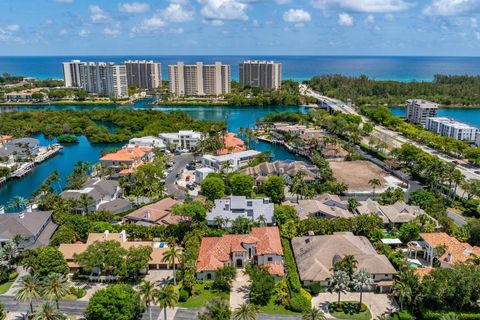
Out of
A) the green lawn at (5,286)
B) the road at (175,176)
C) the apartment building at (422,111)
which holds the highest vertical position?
the apartment building at (422,111)

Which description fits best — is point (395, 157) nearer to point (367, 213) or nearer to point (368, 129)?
point (368, 129)

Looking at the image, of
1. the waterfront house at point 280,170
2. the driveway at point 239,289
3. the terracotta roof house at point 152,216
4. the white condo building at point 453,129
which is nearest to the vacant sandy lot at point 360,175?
the waterfront house at point 280,170

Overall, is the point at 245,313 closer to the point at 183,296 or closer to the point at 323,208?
the point at 183,296

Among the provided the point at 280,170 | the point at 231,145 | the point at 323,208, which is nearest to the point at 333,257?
the point at 323,208

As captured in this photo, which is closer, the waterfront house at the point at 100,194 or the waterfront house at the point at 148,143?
the waterfront house at the point at 100,194

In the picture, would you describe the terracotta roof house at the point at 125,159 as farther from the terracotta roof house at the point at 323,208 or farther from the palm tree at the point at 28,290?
the palm tree at the point at 28,290

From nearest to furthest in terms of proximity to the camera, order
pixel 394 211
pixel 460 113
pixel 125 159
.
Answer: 1. pixel 394 211
2. pixel 125 159
3. pixel 460 113

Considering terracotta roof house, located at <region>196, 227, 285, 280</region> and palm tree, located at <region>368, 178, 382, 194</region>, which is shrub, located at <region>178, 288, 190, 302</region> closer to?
terracotta roof house, located at <region>196, 227, 285, 280</region>
